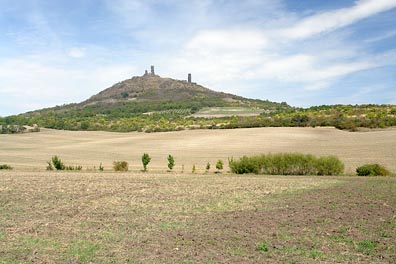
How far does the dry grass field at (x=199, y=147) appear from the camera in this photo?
50.5 m

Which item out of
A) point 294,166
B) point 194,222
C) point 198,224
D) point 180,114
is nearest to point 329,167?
point 294,166

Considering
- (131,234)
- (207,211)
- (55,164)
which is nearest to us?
(131,234)

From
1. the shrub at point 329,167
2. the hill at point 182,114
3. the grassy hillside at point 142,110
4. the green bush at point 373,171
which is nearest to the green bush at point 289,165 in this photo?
the shrub at point 329,167

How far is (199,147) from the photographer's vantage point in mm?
66438

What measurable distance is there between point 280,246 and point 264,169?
28.2 m

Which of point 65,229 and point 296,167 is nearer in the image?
point 65,229

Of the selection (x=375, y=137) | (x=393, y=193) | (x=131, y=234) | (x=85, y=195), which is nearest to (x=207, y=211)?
(x=131, y=234)

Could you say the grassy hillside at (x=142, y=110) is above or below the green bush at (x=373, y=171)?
above

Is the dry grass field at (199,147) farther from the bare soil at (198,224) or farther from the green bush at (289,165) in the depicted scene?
the bare soil at (198,224)

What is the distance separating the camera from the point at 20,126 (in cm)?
10256

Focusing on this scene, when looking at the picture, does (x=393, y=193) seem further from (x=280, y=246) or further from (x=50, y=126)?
(x=50, y=126)

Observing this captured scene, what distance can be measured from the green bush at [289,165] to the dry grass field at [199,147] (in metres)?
2.76

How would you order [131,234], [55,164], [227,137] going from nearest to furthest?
1. [131,234]
2. [55,164]
3. [227,137]

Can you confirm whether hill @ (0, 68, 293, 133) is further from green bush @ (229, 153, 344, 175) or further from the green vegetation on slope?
green bush @ (229, 153, 344, 175)
